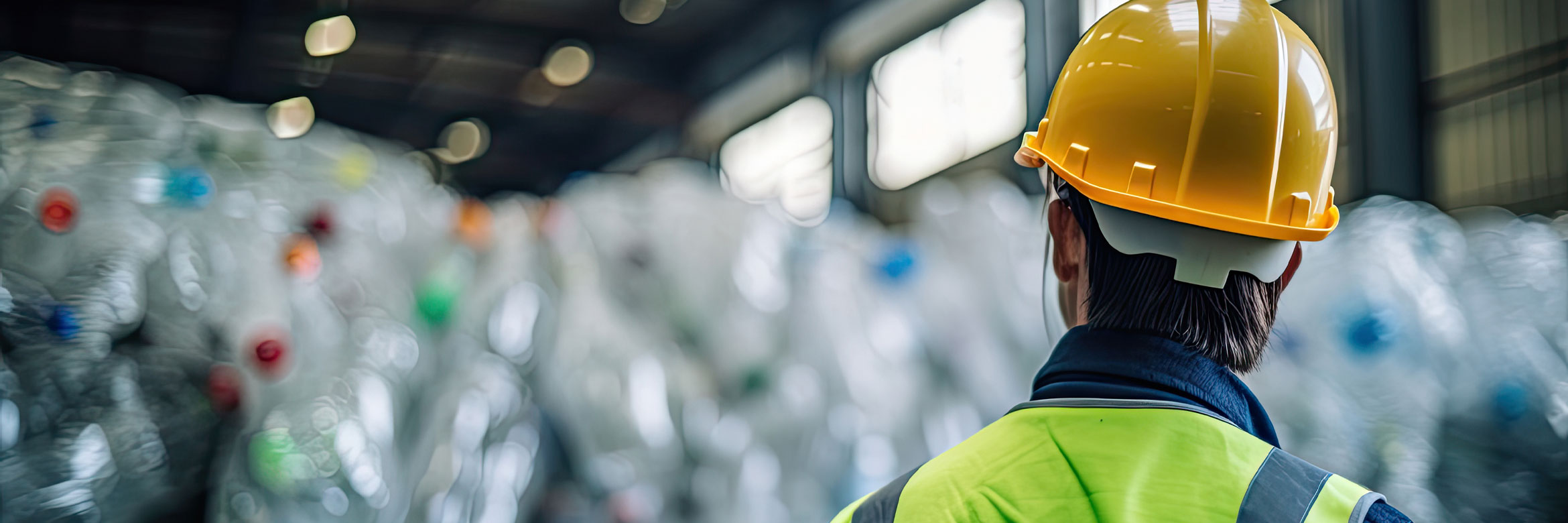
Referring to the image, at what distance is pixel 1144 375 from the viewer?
672mm

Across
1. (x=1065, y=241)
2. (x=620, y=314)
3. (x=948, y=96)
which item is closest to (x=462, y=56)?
(x=620, y=314)

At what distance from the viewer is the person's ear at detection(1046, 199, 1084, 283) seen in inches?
31.3

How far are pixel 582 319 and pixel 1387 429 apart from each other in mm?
1290

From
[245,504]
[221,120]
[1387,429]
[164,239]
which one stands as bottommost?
[1387,429]

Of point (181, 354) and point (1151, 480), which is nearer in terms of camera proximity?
point (1151, 480)

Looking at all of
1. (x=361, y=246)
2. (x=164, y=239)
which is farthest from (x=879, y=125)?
(x=164, y=239)

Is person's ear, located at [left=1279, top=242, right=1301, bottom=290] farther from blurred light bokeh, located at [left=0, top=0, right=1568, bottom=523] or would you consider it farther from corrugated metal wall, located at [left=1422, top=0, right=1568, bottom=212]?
corrugated metal wall, located at [left=1422, top=0, right=1568, bottom=212]

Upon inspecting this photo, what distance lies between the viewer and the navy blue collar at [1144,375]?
67cm

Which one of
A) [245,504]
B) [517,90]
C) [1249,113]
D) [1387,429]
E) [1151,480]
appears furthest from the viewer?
[517,90]

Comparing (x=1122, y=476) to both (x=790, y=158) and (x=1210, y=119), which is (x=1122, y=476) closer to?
(x=1210, y=119)

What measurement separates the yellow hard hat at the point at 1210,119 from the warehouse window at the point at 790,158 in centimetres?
219

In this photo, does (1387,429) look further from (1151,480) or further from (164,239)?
(164,239)

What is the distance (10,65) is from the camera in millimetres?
1799

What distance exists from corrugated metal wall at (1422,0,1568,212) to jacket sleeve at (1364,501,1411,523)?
153 cm
